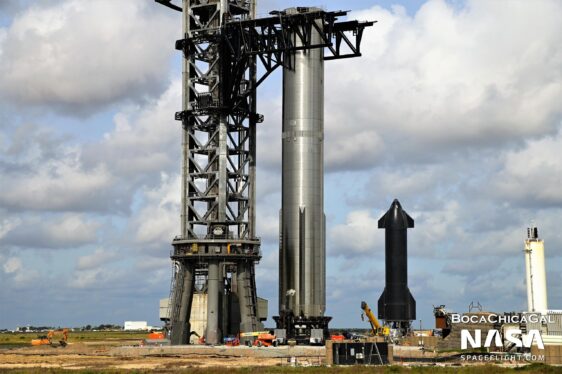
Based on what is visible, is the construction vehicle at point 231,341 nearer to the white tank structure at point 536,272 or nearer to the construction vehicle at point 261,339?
the construction vehicle at point 261,339

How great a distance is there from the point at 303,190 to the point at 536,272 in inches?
1072

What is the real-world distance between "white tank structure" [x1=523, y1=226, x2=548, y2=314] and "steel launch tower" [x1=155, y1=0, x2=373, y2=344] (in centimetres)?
2349

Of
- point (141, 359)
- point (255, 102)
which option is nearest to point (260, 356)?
point (141, 359)

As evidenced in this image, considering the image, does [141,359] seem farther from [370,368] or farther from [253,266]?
[370,368]

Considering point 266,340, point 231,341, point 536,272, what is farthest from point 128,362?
point 536,272

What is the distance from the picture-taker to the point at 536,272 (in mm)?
92875

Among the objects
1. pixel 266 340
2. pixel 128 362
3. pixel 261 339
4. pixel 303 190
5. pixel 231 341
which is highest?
pixel 303 190

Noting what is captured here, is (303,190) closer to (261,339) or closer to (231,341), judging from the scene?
(261,339)

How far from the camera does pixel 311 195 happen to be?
103812mm

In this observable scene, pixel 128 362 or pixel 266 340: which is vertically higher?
pixel 266 340

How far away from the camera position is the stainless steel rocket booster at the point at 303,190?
102938 mm

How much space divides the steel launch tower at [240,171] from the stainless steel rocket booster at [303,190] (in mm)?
115

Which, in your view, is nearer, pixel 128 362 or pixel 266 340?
pixel 128 362

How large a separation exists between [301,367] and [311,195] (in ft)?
111
